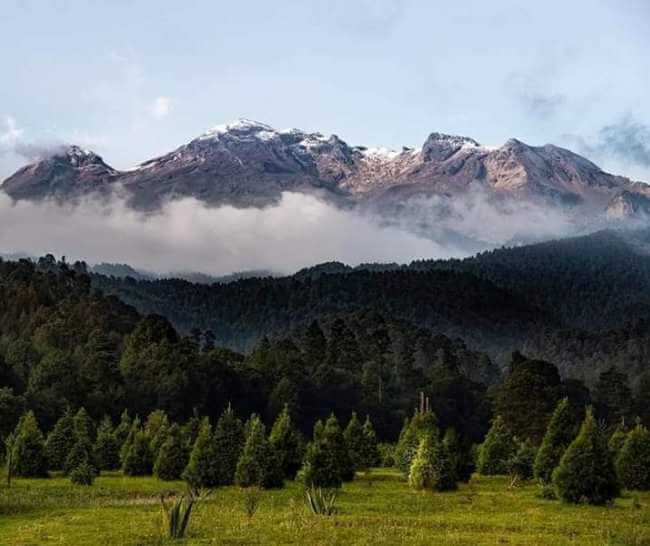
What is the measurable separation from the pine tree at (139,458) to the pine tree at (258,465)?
13113 mm

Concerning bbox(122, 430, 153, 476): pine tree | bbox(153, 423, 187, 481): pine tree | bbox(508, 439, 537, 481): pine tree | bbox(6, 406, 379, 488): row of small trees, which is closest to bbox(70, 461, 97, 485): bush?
bbox(6, 406, 379, 488): row of small trees

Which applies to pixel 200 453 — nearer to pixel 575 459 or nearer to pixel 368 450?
pixel 575 459

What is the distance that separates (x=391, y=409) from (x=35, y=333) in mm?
56016

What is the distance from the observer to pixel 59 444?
207ft

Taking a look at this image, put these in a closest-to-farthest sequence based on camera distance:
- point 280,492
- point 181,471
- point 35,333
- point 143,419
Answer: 1. point 280,492
2. point 181,471
3. point 143,419
4. point 35,333

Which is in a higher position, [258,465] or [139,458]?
[258,465]

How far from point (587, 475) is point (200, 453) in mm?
22577

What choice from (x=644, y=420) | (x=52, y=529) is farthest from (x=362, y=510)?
(x=644, y=420)

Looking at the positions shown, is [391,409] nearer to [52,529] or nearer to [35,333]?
[35,333]

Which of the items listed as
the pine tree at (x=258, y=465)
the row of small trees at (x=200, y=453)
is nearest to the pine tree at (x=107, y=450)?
the row of small trees at (x=200, y=453)

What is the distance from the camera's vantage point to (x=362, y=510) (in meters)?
37.5

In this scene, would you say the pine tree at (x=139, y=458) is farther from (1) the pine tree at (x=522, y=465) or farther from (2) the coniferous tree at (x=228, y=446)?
(1) the pine tree at (x=522, y=465)

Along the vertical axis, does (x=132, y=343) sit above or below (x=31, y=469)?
above

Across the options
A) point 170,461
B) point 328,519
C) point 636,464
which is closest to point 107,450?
point 170,461
